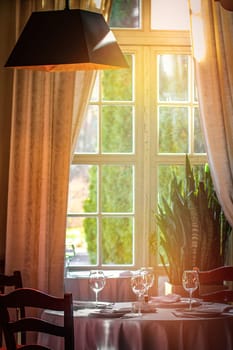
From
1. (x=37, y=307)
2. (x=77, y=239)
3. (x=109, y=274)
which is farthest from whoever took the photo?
(x=77, y=239)

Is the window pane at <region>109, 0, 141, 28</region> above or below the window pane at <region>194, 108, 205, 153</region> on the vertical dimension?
above

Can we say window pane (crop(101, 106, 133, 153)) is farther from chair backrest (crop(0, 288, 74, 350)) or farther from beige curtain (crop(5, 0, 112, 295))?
chair backrest (crop(0, 288, 74, 350))

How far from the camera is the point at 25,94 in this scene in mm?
5336

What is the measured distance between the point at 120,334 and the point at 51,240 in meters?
1.58

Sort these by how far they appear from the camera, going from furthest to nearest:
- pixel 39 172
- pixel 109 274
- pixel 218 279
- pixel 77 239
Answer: pixel 77 239 < pixel 109 274 < pixel 39 172 < pixel 218 279

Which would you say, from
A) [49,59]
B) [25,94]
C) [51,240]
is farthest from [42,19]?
[51,240]

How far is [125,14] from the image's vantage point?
5789 millimetres

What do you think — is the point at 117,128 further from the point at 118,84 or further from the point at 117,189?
the point at 117,189

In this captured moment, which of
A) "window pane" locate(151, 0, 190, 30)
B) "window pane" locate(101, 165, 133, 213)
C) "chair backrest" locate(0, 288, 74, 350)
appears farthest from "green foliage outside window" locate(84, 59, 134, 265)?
"chair backrest" locate(0, 288, 74, 350)

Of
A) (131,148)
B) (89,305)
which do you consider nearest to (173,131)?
(131,148)

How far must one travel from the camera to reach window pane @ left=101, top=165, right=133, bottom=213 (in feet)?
18.9

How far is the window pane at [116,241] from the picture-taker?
5.73m

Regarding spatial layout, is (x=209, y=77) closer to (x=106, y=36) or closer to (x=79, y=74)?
(x=79, y=74)

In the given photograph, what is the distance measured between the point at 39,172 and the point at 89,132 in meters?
0.60
